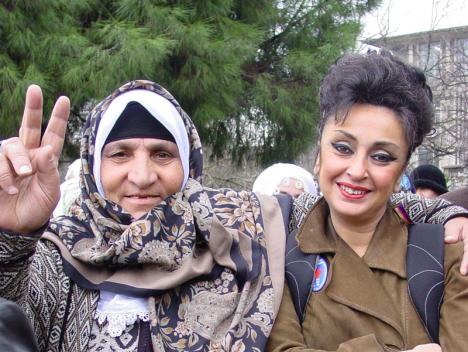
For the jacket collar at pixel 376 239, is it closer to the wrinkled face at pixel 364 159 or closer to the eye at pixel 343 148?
the wrinkled face at pixel 364 159

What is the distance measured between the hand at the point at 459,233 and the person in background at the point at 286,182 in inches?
104

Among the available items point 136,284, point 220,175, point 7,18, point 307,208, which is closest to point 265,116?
point 7,18

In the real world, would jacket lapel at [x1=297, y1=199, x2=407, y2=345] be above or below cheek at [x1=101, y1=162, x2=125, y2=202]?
below

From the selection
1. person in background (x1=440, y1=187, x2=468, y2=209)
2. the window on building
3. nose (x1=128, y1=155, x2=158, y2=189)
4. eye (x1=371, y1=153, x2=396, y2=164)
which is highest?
the window on building

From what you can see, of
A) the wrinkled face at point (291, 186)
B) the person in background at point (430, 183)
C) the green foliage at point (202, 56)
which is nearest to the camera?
the wrinkled face at point (291, 186)

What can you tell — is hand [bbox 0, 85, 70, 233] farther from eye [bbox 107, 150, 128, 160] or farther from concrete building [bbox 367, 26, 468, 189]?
concrete building [bbox 367, 26, 468, 189]

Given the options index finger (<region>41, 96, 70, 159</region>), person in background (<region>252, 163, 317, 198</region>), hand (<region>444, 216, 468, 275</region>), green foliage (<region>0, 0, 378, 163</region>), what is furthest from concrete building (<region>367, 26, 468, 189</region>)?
index finger (<region>41, 96, 70, 159</region>)

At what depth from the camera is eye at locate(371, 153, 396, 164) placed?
2.25 metres

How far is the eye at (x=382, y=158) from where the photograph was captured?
225 cm

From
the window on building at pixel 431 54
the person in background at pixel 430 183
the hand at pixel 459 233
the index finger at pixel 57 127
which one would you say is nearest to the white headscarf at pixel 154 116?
the index finger at pixel 57 127

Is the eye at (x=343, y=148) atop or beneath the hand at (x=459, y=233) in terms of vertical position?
atop

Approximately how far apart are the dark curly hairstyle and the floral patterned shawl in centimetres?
55


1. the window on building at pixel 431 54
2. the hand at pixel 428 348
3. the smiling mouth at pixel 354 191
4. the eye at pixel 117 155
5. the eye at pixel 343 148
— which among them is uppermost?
the window on building at pixel 431 54

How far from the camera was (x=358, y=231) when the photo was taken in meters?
2.38
